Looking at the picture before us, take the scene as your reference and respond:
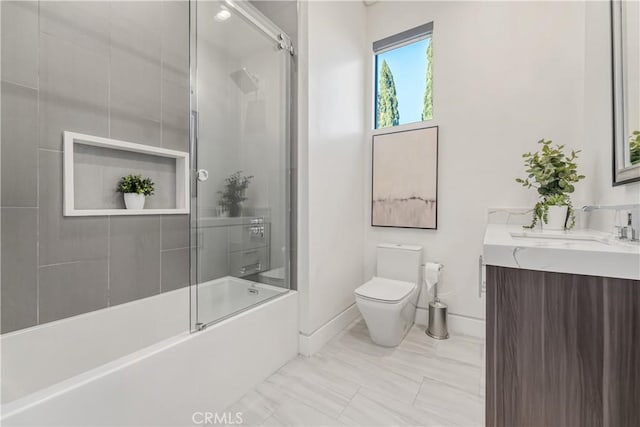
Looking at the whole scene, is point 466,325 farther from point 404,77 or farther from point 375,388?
point 404,77

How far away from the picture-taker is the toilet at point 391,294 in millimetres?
1884

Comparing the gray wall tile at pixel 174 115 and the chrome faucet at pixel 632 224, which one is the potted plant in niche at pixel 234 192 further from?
the chrome faucet at pixel 632 224

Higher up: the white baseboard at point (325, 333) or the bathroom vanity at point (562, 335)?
the bathroom vanity at point (562, 335)

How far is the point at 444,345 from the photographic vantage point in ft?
6.65

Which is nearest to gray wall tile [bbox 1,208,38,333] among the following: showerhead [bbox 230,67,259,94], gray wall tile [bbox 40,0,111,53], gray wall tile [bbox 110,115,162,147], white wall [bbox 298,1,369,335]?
gray wall tile [bbox 110,115,162,147]

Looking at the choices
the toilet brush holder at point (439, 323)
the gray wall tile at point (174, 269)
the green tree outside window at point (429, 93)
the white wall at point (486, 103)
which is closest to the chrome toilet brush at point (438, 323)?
the toilet brush holder at point (439, 323)

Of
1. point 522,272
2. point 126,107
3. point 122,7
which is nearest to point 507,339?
point 522,272

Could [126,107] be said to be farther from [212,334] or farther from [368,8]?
[368,8]

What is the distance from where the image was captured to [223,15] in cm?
164

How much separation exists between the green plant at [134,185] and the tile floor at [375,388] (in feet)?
4.50

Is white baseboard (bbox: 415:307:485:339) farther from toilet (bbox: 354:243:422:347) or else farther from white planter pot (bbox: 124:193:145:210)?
white planter pot (bbox: 124:193:145:210)

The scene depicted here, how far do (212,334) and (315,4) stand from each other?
226 centimetres

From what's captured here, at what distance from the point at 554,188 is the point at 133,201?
2639mm

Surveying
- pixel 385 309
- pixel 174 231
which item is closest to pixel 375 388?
pixel 385 309
